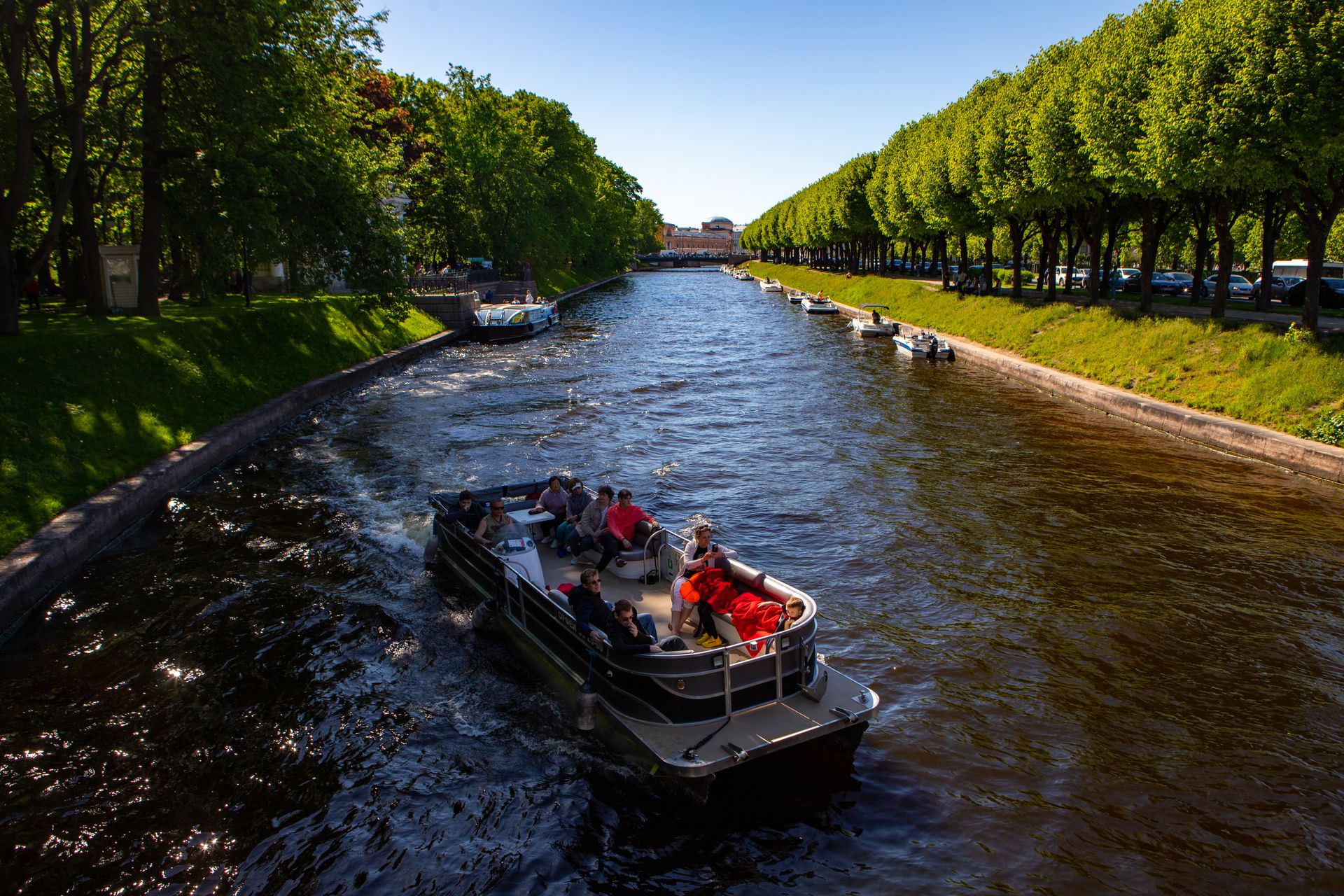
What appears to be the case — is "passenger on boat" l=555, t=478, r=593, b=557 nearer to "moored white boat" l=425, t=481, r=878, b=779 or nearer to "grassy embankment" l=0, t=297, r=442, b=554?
"moored white boat" l=425, t=481, r=878, b=779

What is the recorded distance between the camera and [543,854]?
8.04 m

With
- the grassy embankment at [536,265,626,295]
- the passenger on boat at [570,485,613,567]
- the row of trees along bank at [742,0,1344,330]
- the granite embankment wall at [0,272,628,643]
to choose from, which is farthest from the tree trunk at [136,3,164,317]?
the grassy embankment at [536,265,626,295]

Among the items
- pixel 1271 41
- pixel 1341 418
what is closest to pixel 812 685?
pixel 1341 418

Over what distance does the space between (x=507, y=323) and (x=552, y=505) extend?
125 feet

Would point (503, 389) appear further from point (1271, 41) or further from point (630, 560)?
point (1271, 41)

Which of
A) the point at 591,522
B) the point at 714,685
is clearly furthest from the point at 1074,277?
the point at 714,685

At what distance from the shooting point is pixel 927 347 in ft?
133

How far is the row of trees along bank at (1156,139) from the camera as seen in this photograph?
72.9 feet

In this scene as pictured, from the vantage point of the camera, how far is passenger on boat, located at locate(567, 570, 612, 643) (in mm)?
10052

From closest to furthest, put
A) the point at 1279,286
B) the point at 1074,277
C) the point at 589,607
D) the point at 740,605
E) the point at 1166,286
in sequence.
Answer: the point at 740,605 < the point at 589,607 < the point at 1279,286 < the point at 1166,286 < the point at 1074,277

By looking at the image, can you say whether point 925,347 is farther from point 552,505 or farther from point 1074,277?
point 1074,277

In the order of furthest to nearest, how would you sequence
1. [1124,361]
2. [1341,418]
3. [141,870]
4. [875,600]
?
1. [1124,361]
2. [1341,418]
3. [875,600]
4. [141,870]

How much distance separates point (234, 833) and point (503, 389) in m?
26.7

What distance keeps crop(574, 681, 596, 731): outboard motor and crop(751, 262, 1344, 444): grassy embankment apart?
66.0 ft
